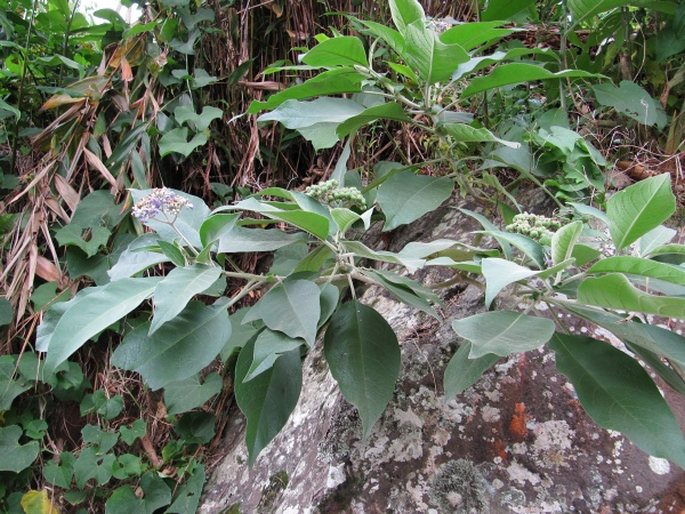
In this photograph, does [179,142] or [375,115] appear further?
[179,142]

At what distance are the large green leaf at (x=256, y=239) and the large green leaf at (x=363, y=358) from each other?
0.45ft

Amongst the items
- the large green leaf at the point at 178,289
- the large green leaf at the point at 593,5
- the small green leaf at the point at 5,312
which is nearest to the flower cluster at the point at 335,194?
the large green leaf at the point at 178,289

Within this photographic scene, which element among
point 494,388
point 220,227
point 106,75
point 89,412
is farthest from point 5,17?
point 494,388

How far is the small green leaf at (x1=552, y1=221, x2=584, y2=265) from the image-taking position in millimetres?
661

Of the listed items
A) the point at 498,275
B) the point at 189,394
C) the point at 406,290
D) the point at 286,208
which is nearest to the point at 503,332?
the point at 498,275

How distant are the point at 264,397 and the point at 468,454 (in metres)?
0.36

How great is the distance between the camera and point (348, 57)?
3.23ft

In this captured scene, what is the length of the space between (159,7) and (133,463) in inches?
51.9

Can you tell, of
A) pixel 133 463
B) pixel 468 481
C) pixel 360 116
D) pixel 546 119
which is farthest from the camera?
pixel 133 463

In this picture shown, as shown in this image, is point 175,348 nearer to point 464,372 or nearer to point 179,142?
point 464,372

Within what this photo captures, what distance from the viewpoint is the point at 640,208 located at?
677 millimetres

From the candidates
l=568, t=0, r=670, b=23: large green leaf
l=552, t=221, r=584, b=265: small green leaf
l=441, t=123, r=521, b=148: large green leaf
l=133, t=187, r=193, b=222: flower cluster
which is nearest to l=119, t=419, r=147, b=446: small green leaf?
l=133, t=187, r=193, b=222: flower cluster

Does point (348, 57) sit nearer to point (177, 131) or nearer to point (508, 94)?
point (508, 94)

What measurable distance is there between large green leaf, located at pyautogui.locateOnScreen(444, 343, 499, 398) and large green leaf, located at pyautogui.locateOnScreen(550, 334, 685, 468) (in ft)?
0.30
